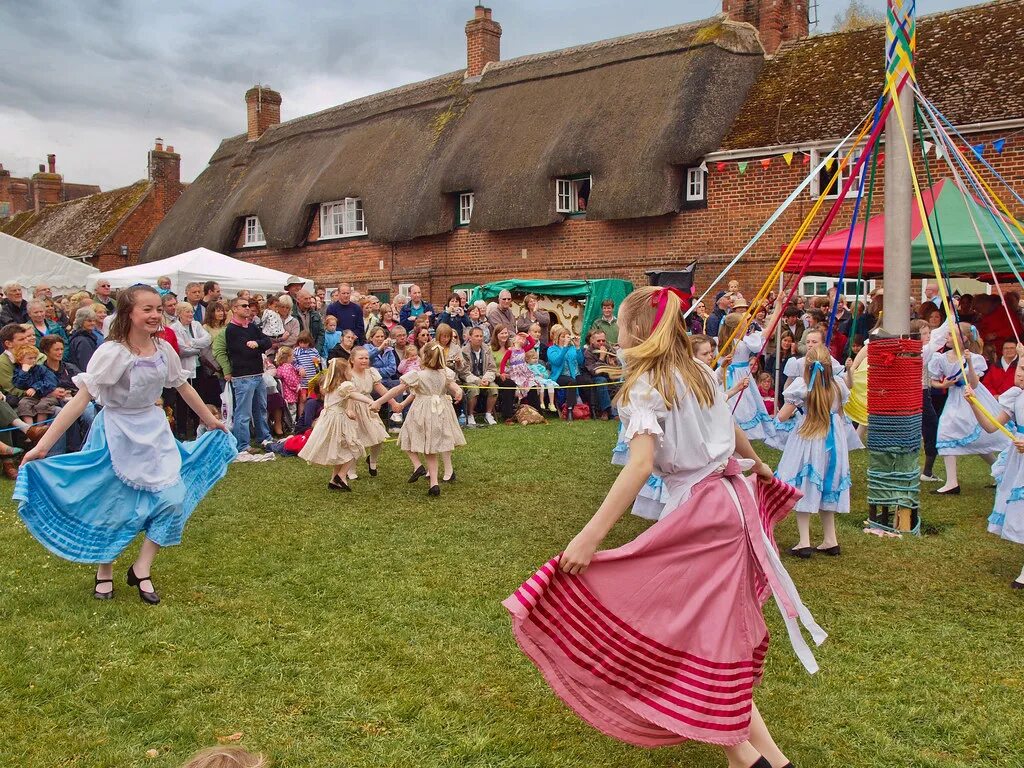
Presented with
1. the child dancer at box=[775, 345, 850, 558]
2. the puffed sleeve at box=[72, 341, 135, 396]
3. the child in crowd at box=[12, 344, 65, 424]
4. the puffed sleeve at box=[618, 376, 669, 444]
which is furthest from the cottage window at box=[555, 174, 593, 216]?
the puffed sleeve at box=[618, 376, 669, 444]

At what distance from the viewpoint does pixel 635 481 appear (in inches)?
119

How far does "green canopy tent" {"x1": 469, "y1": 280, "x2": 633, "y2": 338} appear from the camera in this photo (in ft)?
56.9

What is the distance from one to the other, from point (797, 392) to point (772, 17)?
1623cm

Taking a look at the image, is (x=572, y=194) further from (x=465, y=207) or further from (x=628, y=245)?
(x=465, y=207)

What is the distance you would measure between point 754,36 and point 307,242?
46.0 feet

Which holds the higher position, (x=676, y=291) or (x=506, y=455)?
(x=676, y=291)

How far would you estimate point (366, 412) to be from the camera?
916 centimetres

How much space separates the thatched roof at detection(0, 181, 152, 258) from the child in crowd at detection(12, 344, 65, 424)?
26976 millimetres

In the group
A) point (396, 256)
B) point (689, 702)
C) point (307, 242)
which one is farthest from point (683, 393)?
point (307, 242)

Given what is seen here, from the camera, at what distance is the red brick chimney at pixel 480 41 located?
2561 centimetres

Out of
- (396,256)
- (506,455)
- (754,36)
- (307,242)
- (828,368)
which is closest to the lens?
(828,368)

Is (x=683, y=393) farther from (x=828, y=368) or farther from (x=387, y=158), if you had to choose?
(x=387, y=158)

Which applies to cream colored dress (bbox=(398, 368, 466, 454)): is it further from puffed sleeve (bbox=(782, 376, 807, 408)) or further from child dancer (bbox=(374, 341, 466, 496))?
puffed sleeve (bbox=(782, 376, 807, 408))

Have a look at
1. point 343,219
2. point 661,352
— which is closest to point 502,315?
point 343,219
